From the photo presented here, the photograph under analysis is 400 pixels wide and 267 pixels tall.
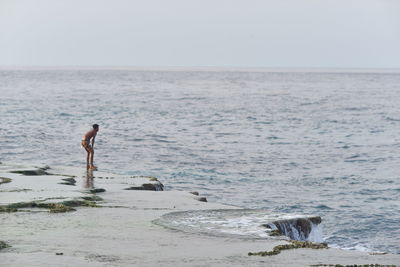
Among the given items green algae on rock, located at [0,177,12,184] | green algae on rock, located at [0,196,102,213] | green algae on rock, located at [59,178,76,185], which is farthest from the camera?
→ green algae on rock, located at [59,178,76,185]

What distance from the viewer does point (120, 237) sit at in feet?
51.7

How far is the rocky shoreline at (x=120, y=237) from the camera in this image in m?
13.8

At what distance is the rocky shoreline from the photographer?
542 inches

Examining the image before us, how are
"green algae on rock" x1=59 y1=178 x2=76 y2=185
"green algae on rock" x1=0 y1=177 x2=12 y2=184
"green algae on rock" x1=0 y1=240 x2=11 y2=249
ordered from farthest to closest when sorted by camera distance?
"green algae on rock" x1=59 y1=178 x2=76 y2=185 < "green algae on rock" x1=0 y1=177 x2=12 y2=184 < "green algae on rock" x1=0 y1=240 x2=11 y2=249

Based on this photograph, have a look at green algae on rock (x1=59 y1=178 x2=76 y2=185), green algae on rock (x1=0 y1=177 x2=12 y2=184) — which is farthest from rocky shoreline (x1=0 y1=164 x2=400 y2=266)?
green algae on rock (x1=59 y1=178 x2=76 y2=185)

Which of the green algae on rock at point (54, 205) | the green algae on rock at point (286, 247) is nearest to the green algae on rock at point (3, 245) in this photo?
the green algae on rock at point (54, 205)

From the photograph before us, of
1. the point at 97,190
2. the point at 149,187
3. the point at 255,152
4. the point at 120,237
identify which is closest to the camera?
the point at 120,237

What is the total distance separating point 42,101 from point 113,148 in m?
48.6

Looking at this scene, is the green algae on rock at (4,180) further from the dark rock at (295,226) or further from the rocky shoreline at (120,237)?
the dark rock at (295,226)

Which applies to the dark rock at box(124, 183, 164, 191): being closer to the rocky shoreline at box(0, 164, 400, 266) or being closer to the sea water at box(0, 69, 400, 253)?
the rocky shoreline at box(0, 164, 400, 266)

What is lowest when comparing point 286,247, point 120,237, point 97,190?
point 97,190

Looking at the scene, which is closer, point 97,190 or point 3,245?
point 3,245

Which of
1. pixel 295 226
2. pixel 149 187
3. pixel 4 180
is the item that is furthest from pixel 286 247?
pixel 4 180

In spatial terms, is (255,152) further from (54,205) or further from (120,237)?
(120,237)
